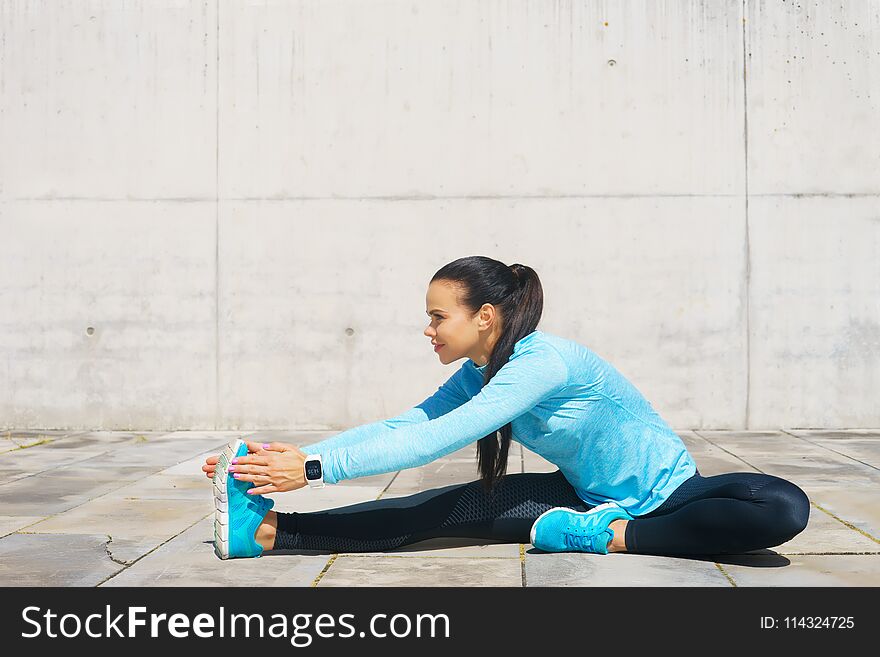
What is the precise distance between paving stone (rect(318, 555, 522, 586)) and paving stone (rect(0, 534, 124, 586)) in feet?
2.17

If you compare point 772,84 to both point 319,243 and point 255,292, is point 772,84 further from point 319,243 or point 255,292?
point 255,292

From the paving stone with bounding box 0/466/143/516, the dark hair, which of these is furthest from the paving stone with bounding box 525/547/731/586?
the paving stone with bounding box 0/466/143/516

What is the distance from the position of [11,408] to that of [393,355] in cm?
296

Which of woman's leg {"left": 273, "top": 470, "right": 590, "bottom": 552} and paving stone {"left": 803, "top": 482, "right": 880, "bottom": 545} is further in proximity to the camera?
paving stone {"left": 803, "top": 482, "right": 880, "bottom": 545}

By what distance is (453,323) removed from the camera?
2.70 metres

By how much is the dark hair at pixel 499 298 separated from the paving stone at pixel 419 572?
0.29 m

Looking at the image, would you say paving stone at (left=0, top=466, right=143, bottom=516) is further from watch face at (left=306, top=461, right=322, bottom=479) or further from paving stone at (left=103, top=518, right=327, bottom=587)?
watch face at (left=306, top=461, right=322, bottom=479)

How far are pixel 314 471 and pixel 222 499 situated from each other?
36 centimetres

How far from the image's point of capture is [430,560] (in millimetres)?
2895

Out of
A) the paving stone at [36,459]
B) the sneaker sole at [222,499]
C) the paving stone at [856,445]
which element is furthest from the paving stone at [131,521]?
the paving stone at [856,445]

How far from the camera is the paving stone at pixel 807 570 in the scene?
103 inches

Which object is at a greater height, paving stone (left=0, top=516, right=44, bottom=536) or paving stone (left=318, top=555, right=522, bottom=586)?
paving stone (left=318, top=555, right=522, bottom=586)

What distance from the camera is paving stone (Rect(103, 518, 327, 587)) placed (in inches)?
104

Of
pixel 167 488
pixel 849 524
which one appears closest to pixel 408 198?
pixel 167 488
